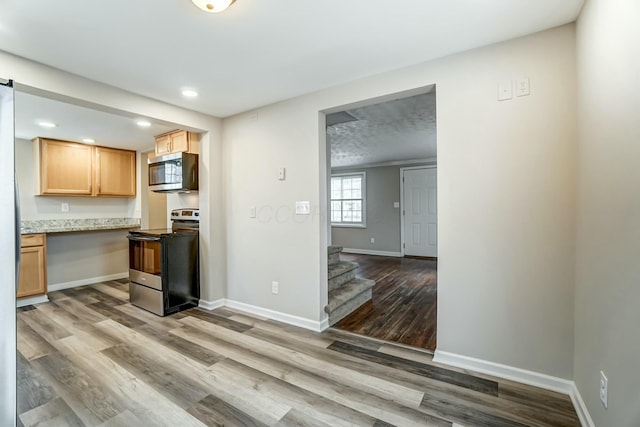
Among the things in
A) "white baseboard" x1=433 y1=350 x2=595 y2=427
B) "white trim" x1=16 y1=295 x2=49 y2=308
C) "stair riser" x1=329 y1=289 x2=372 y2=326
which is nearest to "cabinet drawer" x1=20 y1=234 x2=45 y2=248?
"white trim" x1=16 y1=295 x2=49 y2=308

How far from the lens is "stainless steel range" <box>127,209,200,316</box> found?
Answer: 3217mm

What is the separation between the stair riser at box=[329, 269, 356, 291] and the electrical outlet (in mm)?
2352

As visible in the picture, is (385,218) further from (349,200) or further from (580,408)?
(580,408)

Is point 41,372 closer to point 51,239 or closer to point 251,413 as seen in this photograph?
point 251,413

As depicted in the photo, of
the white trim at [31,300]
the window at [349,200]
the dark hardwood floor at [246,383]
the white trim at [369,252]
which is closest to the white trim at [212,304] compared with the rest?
the dark hardwood floor at [246,383]

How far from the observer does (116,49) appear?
2.00 meters

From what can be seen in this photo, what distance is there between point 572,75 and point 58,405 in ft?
12.4

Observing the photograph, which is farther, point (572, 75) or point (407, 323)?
point (407, 323)

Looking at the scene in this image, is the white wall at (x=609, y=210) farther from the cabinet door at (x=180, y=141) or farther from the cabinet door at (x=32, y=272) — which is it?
the cabinet door at (x=32, y=272)

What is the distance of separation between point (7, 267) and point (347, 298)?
2.72 m

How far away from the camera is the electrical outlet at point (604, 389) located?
4.24 ft

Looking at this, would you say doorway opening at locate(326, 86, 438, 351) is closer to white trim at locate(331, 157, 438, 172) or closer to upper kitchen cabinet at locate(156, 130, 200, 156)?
white trim at locate(331, 157, 438, 172)

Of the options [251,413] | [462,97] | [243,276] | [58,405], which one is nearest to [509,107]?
[462,97]

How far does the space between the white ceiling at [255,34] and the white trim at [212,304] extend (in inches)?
96.3
